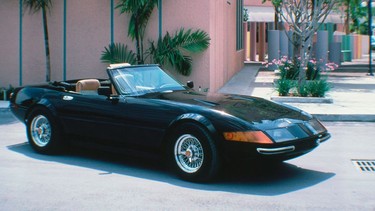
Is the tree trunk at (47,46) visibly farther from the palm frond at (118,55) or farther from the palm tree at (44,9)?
the palm frond at (118,55)

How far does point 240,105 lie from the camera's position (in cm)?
738

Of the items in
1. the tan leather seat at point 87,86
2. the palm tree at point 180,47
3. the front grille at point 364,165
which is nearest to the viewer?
the front grille at point 364,165

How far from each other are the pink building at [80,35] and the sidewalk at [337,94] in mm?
1543

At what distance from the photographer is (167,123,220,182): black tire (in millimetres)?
6668

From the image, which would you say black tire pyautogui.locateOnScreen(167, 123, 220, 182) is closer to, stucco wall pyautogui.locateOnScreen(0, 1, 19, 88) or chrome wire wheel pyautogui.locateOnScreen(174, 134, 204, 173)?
chrome wire wheel pyautogui.locateOnScreen(174, 134, 204, 173)

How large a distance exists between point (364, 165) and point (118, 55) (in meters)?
9.40

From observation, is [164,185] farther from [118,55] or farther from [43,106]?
[118,55]

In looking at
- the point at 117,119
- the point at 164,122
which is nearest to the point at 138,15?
the point at 117,119

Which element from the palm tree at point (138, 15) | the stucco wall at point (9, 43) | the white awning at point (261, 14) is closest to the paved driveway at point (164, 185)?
the palm tree at point (138, 15)

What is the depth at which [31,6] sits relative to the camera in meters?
16.5

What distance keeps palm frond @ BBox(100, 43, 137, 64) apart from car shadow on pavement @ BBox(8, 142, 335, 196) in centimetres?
751

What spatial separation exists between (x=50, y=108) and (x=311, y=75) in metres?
12.0

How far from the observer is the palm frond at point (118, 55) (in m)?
16.0

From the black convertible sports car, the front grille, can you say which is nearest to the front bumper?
the black convertible sports car
